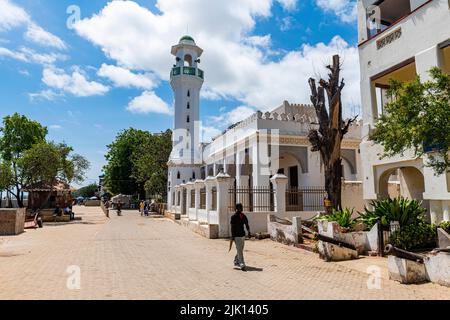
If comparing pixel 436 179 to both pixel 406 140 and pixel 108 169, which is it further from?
pixel 108 169

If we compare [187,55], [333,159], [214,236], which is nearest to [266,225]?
[214,236]

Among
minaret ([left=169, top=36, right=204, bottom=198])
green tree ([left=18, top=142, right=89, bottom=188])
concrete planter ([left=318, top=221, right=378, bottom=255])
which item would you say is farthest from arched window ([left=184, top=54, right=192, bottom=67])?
concrete planter ([left=318, top=221, right=378, bottom=255])

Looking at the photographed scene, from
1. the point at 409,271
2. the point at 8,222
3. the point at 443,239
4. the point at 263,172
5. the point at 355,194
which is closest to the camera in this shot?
the point at 409,271

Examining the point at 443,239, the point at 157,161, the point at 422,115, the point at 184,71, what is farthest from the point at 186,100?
the point at 422,115

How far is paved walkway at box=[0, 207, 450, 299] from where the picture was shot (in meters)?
5.82

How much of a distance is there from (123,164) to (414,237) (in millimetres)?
47207

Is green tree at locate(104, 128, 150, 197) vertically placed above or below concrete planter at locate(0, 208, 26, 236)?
above

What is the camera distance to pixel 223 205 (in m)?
Result: 14.2

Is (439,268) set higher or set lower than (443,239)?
lower

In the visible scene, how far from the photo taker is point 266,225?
1450 centimetres

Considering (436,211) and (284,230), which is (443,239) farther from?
(284,230)

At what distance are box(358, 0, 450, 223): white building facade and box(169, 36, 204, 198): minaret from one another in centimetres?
1955

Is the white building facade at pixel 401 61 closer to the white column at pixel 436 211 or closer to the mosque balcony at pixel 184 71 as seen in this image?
the white column at pixel 436 211

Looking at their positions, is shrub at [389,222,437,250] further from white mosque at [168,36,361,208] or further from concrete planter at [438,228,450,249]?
white mosque at [168,36,361,208]
